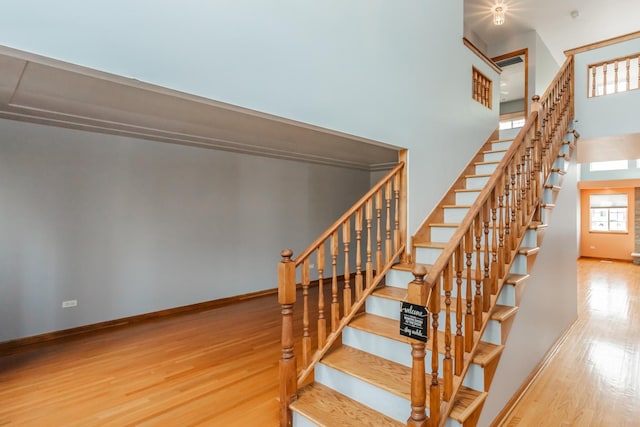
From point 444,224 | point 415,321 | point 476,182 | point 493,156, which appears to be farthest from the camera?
point 493,156

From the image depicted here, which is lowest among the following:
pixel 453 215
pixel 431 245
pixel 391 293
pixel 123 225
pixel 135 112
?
pixel 391 293

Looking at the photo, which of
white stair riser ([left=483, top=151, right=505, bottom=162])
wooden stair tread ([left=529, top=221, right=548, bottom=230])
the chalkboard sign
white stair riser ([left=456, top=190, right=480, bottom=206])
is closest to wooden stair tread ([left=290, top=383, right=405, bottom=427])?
the chalkboard sign

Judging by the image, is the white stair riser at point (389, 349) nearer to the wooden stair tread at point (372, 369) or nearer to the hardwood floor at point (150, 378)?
the wooden stair tread at point (372, 369)

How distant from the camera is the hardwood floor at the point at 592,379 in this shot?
2.36 meters

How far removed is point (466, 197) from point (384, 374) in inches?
104

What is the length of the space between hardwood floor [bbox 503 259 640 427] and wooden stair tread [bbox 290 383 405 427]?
3.35 ft

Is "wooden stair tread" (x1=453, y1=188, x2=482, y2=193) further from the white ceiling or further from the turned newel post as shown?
the white ceiling

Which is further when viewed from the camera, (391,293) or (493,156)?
(493,156)

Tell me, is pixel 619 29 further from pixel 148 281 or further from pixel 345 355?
pixel 148 281

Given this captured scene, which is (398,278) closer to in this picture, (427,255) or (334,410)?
(427,255)

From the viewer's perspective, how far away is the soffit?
6.55 ft

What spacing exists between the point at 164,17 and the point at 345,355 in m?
2.58

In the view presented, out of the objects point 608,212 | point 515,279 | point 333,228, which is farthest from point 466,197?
point 608,212

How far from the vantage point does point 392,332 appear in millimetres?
2500
